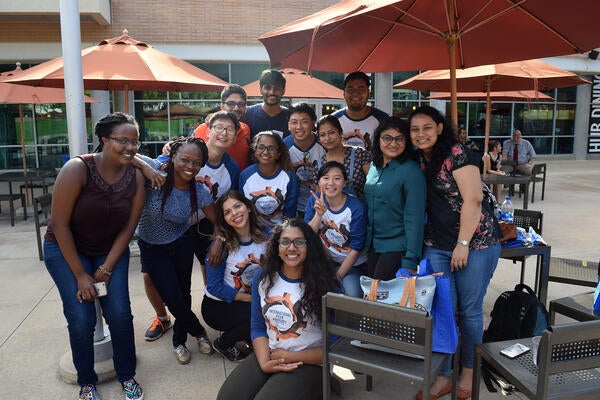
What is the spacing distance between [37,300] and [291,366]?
335 cm

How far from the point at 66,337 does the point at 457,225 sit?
3280 millimetres

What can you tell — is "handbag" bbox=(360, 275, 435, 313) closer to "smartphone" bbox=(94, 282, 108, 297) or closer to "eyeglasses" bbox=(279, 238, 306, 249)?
"eyeglasses" bbox=(279, 238, 306, 249)

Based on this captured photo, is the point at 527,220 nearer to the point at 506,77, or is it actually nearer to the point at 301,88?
the point at 506,77

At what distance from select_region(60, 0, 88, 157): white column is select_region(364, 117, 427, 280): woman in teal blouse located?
2091 mm

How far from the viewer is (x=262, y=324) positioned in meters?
2.88

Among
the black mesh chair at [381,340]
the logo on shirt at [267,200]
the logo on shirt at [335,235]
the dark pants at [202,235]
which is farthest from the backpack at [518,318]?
the dark pants at [202,235]

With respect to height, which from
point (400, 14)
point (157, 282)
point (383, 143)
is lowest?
point (157, 282)

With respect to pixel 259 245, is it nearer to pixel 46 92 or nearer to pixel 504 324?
pixel 504 324

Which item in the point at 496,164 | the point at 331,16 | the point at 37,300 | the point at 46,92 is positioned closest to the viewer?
the point at 331,16

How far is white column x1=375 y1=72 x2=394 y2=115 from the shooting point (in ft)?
49.1

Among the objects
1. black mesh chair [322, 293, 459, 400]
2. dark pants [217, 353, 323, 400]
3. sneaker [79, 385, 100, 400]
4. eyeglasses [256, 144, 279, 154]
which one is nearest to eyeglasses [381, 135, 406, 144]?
eyeglasses [256, 144, 279, 154]

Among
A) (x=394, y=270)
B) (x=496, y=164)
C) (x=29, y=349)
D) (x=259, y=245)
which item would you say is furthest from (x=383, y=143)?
(x=496, y=164)

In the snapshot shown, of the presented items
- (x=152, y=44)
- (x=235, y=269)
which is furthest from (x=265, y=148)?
(x=152, y=44)

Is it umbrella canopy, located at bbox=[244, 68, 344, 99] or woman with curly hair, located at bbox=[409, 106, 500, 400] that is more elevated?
umbrella canopy, located at bbox=[244, 68, 344, 99]
